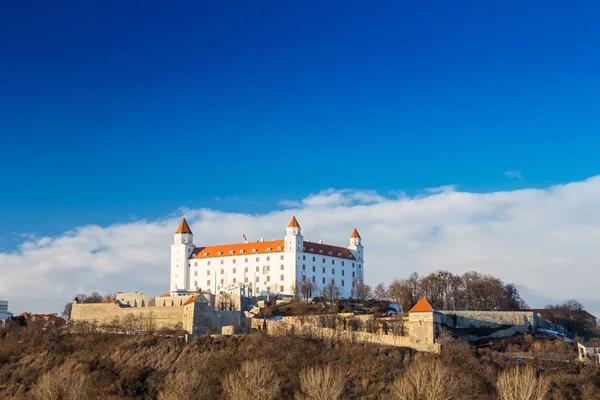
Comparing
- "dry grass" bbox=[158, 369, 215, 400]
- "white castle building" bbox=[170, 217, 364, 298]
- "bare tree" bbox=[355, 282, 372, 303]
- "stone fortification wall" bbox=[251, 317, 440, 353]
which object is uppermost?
"white castle building" bbox=[170, 217, 364, 298]

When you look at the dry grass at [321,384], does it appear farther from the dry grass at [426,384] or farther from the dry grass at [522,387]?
the dry grass at [522,387]

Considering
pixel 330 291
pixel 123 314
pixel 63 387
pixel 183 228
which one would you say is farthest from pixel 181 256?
pixel 63 387

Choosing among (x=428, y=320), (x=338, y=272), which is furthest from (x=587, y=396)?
(x=338, y=272)

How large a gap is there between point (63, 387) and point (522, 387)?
3302cm

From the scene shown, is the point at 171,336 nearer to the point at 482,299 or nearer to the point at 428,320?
the point at 428,320

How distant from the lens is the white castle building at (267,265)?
106 metres

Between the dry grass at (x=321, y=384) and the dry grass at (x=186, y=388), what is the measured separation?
23.0 ft

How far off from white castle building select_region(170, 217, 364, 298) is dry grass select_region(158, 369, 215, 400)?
134 feet

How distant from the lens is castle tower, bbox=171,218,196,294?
11156 centimetres

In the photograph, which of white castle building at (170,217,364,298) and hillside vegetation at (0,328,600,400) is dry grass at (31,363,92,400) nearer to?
hillside vegetation at (0,328,600,400)

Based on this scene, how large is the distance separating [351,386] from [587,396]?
17554mm

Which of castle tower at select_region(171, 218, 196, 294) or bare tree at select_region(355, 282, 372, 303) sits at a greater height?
castle tower at select_region(171, 218, 196, 294)

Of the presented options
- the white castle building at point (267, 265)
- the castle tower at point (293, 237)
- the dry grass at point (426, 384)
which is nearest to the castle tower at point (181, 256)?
the white castle building at point (267, 265)

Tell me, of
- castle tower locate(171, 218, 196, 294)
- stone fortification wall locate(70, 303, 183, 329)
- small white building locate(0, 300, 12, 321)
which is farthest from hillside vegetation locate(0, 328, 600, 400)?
castle tower locate(171, 218, 196, 294)
